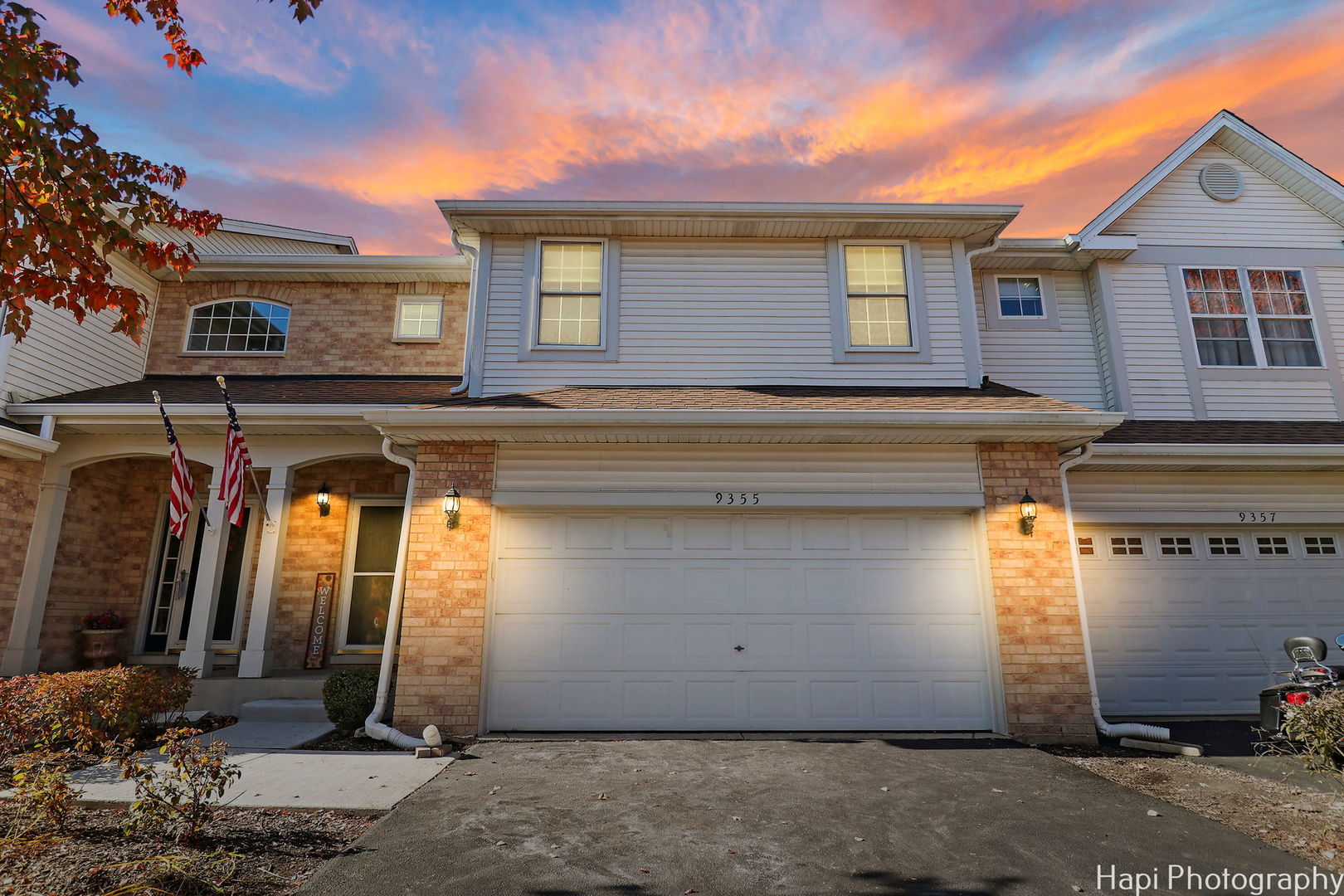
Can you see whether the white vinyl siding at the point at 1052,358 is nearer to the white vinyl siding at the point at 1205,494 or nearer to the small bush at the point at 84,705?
the white vinyl siding at the point at 1205,494

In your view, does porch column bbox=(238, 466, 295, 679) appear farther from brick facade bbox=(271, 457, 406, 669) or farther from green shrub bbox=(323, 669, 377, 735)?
green shrub bbox=(323, 669, 377, 735)

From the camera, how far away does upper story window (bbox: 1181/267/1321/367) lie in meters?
9.83

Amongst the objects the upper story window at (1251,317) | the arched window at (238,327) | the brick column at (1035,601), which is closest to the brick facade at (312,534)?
the arched window at (238,327)

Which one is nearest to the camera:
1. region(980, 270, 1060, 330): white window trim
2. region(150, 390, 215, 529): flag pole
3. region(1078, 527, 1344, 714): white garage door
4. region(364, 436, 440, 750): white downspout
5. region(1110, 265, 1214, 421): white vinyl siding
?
region(364, 436, 440, 750): white downspout

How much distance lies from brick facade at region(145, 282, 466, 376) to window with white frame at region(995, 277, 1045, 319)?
334 inches

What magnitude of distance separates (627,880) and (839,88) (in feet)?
35.6

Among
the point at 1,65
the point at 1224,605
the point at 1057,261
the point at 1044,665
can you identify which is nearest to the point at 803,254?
the point at 1057,261

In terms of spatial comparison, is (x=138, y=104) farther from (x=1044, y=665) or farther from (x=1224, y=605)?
(x=1224, y=605)

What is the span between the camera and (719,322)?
859cm

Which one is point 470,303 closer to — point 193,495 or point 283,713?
point 193,495

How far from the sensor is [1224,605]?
833 centimetres

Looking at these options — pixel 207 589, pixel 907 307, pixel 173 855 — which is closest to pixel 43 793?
pixel 173 855

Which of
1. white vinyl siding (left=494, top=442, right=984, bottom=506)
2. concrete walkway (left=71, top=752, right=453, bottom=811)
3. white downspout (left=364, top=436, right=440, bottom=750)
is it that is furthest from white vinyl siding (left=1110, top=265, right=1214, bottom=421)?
concrete walkway (left=71, top=752, right=453, bottom=811)

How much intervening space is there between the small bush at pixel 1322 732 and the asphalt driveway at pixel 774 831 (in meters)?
0.78
